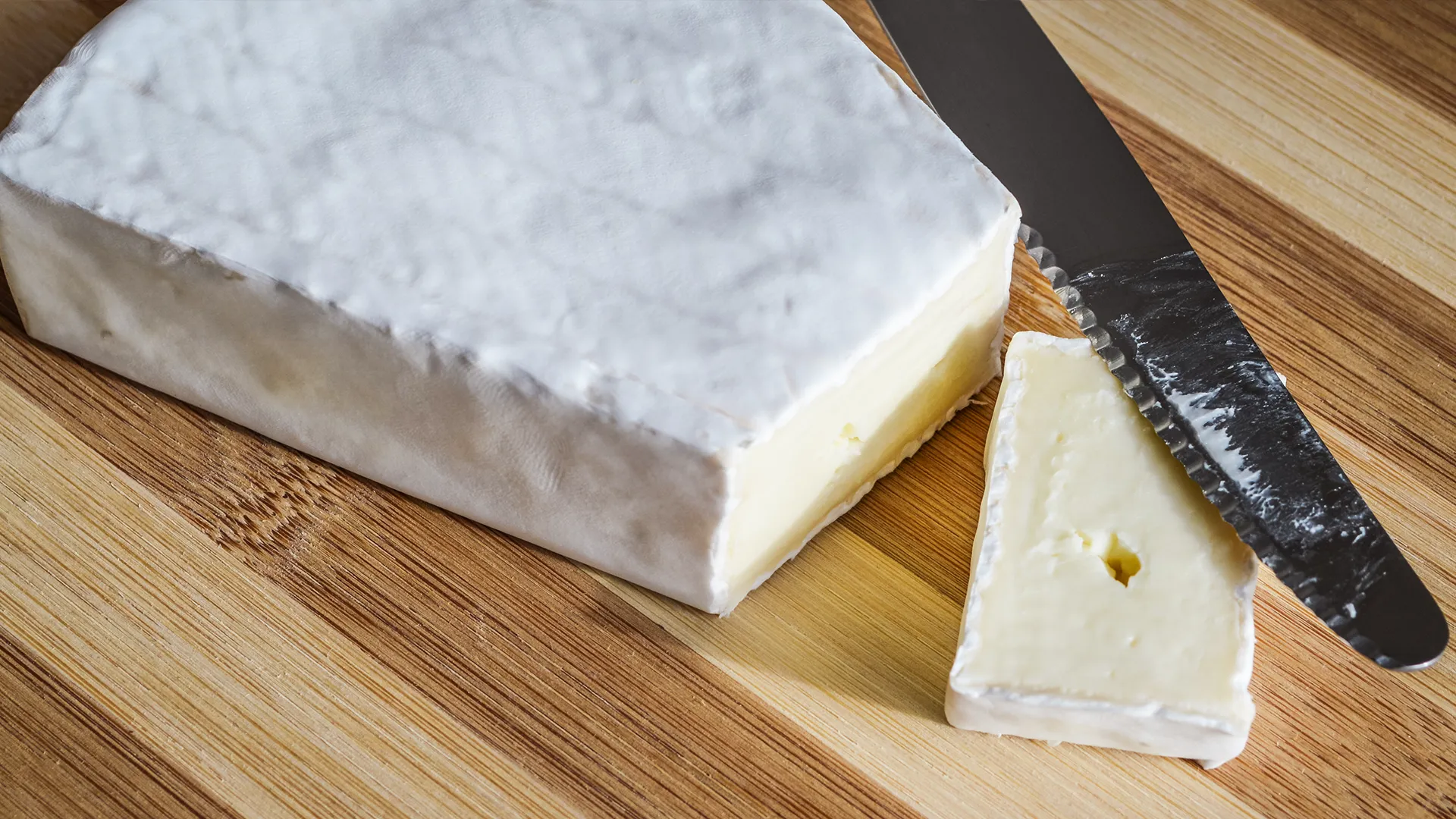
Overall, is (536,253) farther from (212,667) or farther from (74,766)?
(74,766)

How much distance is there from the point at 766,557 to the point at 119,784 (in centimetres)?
66

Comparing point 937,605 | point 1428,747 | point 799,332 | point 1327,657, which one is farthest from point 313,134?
point 1428,747

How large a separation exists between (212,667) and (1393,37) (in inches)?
69.7

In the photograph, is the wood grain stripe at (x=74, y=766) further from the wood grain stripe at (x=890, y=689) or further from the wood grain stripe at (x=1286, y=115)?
the wood grain stripe at (x=1286, y=115)

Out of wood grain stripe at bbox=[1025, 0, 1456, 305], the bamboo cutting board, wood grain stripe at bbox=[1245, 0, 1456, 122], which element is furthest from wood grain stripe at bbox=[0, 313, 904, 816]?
wood grain stripe at bbox=[1245, 0, 1456, 122]

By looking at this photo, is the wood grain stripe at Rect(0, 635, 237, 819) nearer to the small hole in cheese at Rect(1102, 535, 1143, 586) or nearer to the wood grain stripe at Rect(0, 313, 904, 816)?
the wood grain stripe at Rect(0, 313, 904, 816)

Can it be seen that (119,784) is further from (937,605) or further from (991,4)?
(991,4)

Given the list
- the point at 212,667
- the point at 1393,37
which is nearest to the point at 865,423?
the point at 212,667

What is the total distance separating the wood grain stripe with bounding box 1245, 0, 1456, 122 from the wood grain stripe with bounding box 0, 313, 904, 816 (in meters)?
1.29

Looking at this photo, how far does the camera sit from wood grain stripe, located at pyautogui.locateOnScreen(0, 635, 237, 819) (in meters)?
1.21

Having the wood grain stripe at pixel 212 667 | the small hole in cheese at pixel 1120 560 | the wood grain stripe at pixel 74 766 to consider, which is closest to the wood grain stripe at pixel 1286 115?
the small hole in cheese at pixel 1120 560

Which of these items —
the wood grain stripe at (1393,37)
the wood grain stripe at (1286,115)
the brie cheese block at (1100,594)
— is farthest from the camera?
the wood grain stripe at (1393,37)

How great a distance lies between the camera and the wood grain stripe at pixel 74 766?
1215 mm

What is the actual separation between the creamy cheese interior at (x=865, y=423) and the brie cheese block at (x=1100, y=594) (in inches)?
3.7
